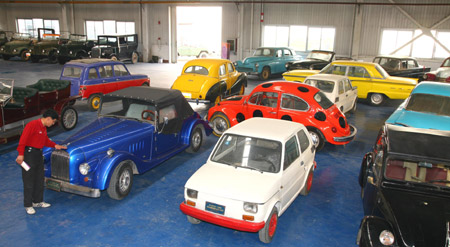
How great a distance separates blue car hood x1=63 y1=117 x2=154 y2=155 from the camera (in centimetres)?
586

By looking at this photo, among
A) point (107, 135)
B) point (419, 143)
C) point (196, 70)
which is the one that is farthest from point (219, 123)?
point (419, 143)

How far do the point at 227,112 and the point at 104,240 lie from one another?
5.07 m

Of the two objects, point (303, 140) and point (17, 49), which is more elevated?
point (17, 49)

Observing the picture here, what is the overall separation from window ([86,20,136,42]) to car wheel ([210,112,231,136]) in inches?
837

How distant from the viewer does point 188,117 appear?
8023 millimetres

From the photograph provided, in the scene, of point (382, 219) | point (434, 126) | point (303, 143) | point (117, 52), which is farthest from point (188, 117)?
point (117, 52)

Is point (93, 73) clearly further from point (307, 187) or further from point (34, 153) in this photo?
point (307, 187)

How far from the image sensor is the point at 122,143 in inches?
244

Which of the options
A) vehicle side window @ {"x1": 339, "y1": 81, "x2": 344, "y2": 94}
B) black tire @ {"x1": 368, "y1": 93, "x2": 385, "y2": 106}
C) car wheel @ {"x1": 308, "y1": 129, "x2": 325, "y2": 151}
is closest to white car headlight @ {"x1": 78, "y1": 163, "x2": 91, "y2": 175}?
car wheel @ {"x1": 308, "y1": 129, "x2": 325, "y2": 151}

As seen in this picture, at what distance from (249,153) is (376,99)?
412 inches

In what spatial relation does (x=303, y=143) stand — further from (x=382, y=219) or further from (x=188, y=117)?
(x=188, y=117)

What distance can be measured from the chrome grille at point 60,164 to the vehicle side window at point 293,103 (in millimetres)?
5049

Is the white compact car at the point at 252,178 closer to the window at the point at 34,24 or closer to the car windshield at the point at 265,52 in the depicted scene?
the car windshield at the point at 265,52

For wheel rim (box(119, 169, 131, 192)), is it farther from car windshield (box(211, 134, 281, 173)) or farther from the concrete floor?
car windshield (box(211, 134, 281, 173))
